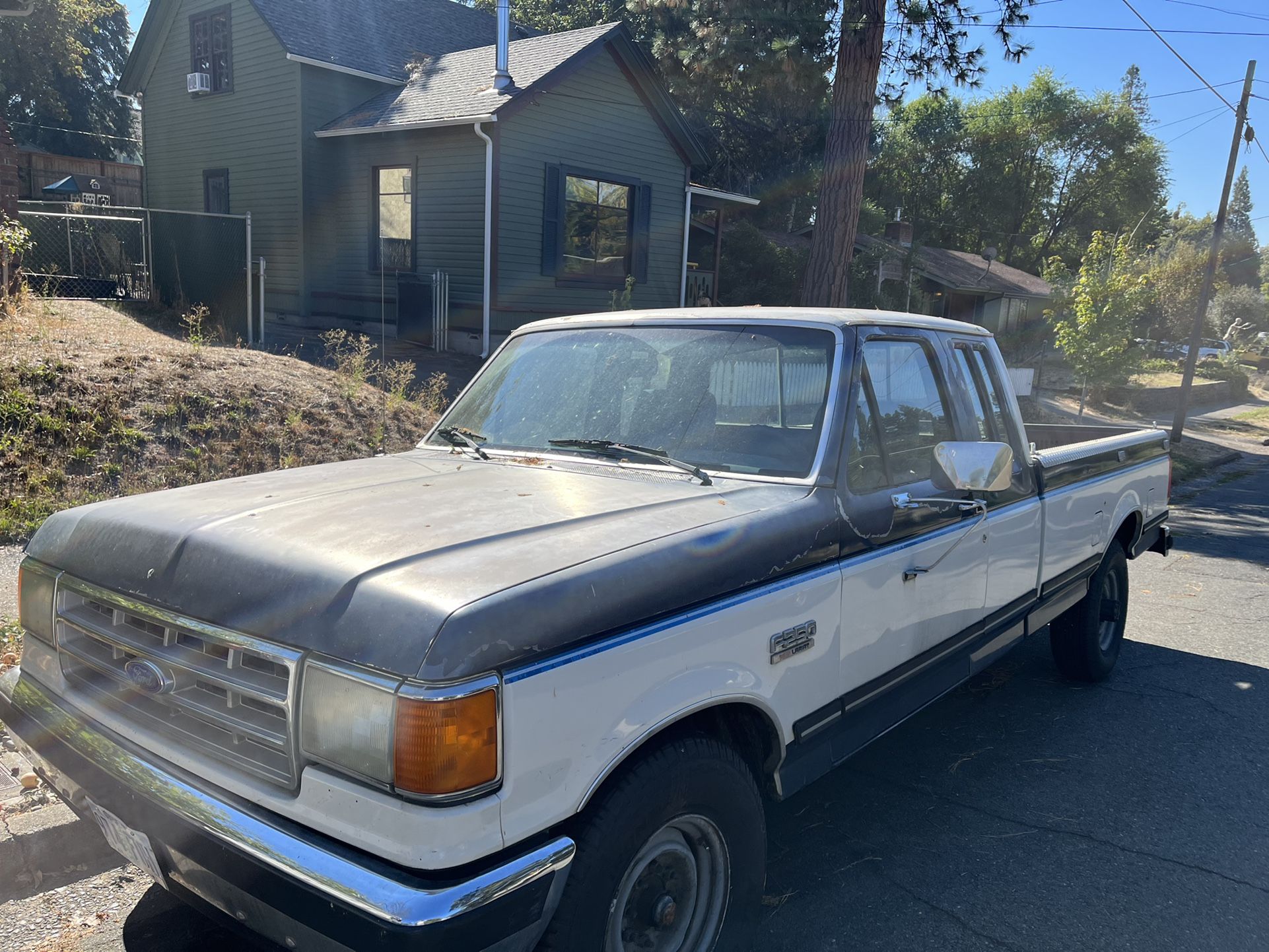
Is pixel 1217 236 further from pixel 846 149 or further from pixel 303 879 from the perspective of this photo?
pixel 303 879

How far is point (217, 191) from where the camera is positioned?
19844 mm

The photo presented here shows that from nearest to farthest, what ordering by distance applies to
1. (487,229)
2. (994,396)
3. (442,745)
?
(442,745), (994,396), (487,229)

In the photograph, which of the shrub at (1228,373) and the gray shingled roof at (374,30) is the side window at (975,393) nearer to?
the gray shingled roof at (374,30)

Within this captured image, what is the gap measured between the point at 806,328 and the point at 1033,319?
4536 cm

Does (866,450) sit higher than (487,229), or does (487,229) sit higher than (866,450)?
(487,229)

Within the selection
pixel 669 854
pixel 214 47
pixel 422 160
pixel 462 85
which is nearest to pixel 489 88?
pixel 462 85

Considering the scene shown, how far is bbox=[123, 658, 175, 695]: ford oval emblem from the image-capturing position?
2367 millimetres

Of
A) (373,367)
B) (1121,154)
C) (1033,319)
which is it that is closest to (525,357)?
A: (373,367)

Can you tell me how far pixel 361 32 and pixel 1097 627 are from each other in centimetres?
1850

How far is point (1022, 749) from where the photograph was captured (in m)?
4.53

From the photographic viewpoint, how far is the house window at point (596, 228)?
17.1 metres

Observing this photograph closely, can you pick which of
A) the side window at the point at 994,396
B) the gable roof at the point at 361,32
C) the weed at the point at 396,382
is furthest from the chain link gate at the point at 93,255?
the side window at the point at 994,396

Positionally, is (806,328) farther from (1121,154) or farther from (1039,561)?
(1121,154)

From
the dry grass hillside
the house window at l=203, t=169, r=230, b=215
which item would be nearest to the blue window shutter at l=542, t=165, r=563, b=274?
the dry grass hillside
